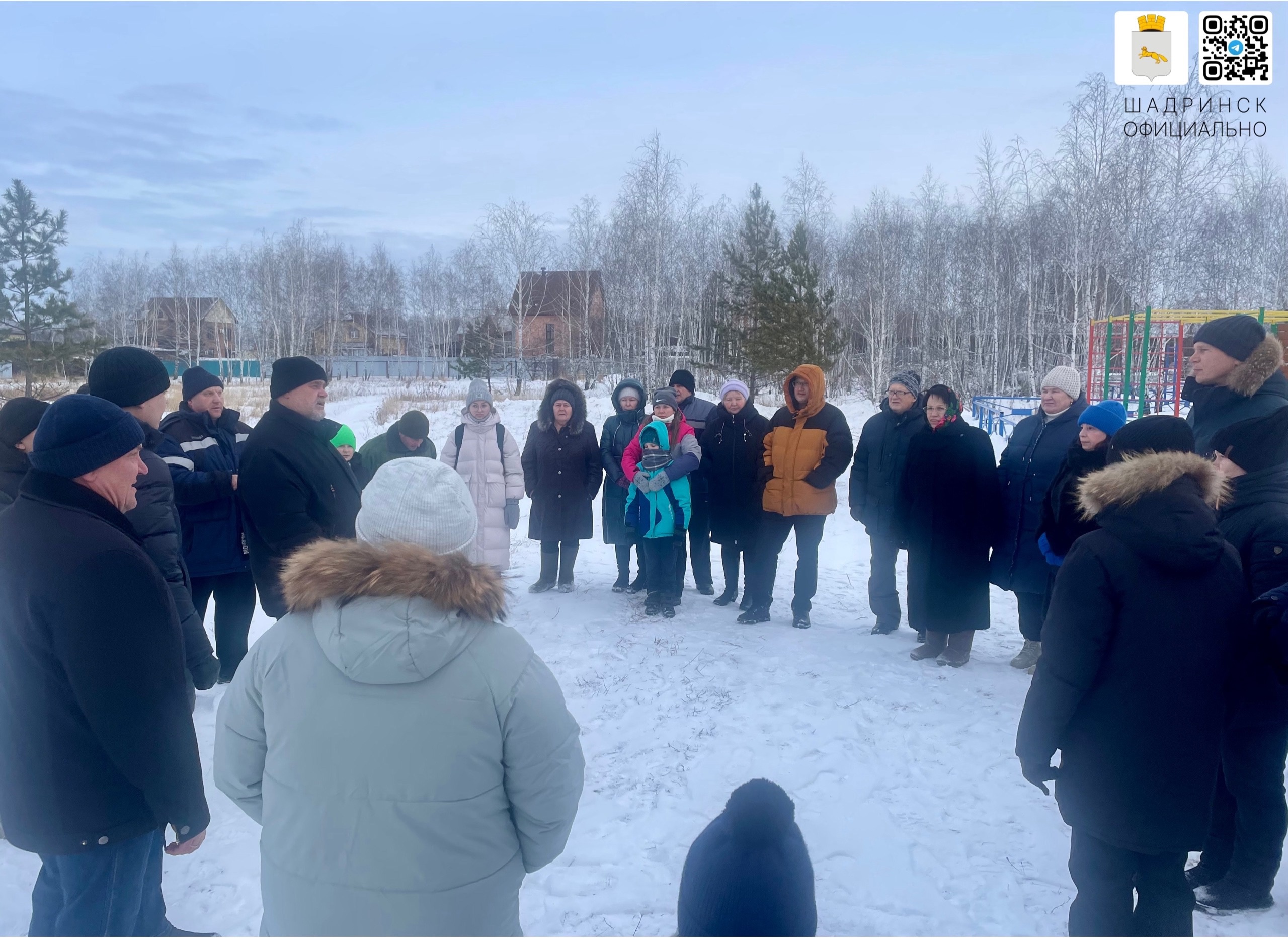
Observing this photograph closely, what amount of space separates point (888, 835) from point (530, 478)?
3995 mm

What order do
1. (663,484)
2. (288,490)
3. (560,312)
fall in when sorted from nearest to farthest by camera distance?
(288,490) → (663,484) → (560,312)

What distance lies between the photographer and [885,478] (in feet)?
18.3

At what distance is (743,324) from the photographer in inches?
944

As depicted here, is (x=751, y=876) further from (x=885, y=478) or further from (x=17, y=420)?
(x=885, y=478)

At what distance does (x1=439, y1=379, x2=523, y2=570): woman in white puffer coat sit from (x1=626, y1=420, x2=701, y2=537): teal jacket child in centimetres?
93

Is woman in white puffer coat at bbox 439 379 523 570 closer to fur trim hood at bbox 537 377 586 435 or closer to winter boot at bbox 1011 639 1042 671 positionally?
fur trim hood at bbox 537 377 586 435

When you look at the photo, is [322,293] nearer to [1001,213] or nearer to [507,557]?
[1001,213]

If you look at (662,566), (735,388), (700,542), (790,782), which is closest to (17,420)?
(790,782)

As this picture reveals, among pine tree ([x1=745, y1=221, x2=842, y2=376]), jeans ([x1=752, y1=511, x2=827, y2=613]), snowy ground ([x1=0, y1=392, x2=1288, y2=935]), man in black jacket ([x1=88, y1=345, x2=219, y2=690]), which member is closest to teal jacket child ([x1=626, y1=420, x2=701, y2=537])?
jeans ([x1=752, y1=511, x2=827, y2=613])

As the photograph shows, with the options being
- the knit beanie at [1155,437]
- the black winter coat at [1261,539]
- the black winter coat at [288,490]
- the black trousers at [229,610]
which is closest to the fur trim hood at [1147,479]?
the knit beanie at [1155,437]

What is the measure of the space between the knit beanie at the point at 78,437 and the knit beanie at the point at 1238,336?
3728 mm

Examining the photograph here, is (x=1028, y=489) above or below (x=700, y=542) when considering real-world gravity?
above

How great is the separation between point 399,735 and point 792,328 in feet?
60.7

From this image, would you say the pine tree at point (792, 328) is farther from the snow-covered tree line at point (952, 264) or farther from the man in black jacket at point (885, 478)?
the man in black jacket at point (885, 478)
